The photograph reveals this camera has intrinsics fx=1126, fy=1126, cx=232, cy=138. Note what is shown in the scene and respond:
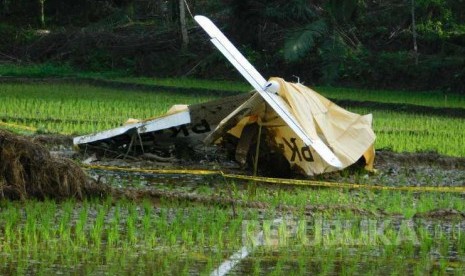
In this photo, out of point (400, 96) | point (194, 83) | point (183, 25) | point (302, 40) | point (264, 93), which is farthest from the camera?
point (183, 25)

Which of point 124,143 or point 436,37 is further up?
point 436,37

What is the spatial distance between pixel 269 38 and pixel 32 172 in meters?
18.9

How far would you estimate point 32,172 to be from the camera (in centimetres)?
798

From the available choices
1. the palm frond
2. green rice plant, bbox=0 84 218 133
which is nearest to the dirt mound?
green rice plant, bbox=0 84 218 133

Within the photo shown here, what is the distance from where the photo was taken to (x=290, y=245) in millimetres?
6672

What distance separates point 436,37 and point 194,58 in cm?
580

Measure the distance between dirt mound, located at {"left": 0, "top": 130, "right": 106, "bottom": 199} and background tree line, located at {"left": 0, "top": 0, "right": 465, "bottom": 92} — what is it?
15100mm

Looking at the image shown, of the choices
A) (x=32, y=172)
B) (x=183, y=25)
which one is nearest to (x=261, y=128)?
(x=32, y=172)

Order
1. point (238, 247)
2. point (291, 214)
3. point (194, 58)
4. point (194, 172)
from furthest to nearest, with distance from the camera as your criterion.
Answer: point (194, 58) < point (194, 172) < point (291, 214) < point (238, 247)

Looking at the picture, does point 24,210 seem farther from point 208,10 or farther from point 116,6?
point 116,6

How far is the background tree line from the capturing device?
23609 millimetres

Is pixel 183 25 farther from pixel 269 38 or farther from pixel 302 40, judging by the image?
pixel 302 40

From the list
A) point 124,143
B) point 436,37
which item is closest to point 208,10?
point 436,37

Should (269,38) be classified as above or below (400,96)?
above
